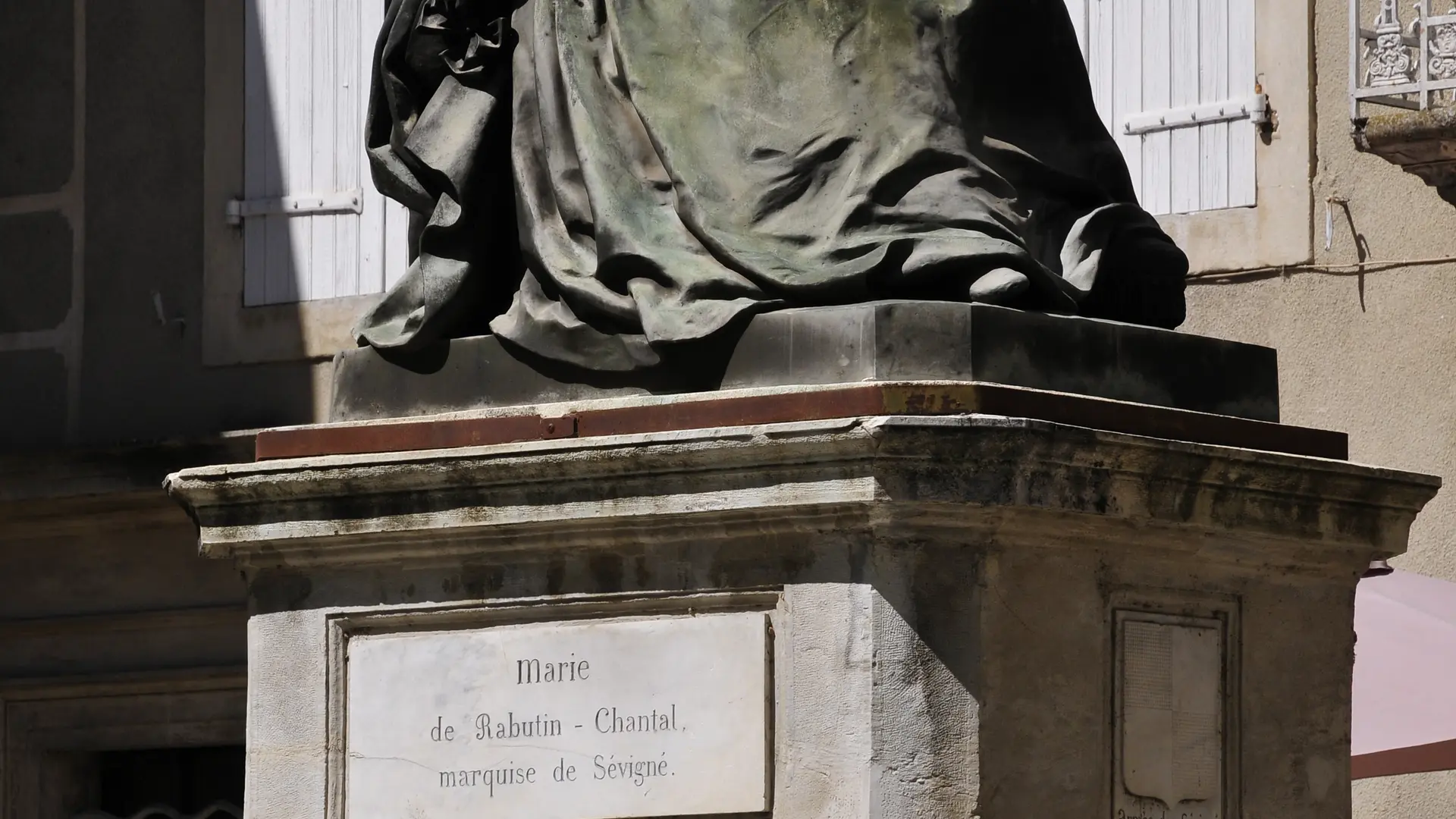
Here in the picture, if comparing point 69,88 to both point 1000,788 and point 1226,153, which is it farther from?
point 1000,788

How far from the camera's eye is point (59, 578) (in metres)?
12.9

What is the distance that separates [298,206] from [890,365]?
25.1 ft

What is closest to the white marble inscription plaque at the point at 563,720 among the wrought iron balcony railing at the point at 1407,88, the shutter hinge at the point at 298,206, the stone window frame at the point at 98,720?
the wrought iron balcony railing at the point at 1407,88

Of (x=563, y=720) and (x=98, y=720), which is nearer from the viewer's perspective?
(x=563, y=720)

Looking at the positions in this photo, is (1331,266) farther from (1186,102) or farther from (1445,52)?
(1445,52)

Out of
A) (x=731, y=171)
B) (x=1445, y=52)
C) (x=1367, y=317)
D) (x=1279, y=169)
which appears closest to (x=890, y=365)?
(x=731, y=171)

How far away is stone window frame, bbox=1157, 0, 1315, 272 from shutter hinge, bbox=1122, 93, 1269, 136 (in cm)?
5

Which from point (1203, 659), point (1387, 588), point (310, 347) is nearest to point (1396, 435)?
point (1387, 588)

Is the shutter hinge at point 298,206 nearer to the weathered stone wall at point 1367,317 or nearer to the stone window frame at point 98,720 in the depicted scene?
the stone window frame at point 98,720

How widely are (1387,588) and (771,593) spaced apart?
4.81 metres

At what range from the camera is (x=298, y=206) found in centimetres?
1191

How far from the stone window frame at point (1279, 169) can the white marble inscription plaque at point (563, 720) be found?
17.2 ft

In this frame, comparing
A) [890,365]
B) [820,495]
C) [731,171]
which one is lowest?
[820,495]

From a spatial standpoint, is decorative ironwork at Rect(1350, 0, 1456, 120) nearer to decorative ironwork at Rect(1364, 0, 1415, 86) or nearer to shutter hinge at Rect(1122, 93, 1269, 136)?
decorative ironwork at Rect(1364, 0, 1415, 86)
